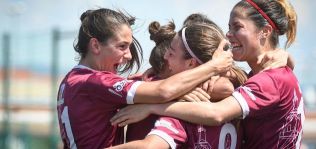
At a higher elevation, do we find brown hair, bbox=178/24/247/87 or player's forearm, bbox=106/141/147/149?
brown hair, bbox=178/24/247/87

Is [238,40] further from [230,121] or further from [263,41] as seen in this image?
[230,121]

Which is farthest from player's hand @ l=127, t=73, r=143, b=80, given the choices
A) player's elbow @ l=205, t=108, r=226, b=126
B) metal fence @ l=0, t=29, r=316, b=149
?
metal fence @ l=0, t=29, r=316, b=149

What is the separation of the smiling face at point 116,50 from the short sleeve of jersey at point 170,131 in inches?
23.0

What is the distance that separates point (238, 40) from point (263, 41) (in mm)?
163

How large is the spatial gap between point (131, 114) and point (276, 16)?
3.65 feet

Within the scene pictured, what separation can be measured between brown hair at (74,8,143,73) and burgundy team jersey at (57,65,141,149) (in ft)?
0.55

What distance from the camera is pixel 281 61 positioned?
17.0 feet

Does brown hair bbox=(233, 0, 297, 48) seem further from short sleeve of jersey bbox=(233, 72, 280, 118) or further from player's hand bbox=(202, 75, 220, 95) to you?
player's hand bbox=(202, 75, 220, 95)

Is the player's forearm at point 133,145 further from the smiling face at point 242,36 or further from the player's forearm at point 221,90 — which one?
the smiling face at point 242,36

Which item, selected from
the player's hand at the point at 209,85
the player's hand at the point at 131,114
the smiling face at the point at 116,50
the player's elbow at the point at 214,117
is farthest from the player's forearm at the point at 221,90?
the smiling face at the point at 116,50

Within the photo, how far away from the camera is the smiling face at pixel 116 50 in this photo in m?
5.12

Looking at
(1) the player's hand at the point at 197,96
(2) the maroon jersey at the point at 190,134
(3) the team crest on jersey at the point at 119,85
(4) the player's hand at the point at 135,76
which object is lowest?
(2) the maroon jersey at the point at 190,134

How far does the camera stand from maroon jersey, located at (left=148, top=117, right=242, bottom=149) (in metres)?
4.68

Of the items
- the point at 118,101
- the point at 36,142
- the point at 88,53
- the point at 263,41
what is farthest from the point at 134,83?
the point at 36,142
